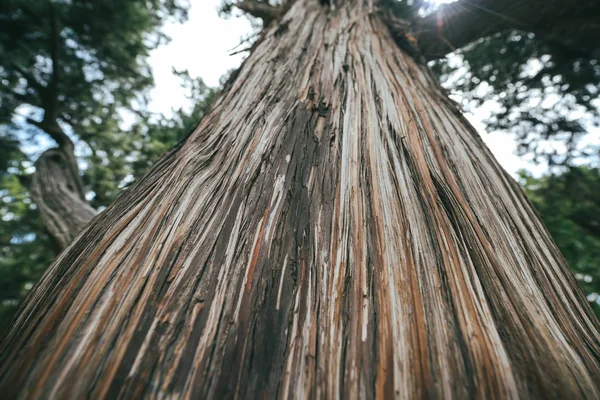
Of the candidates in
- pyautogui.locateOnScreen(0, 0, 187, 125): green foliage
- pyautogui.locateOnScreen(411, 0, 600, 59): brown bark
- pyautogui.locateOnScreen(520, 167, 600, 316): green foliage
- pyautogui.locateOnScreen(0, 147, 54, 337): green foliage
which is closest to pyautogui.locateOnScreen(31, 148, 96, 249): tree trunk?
pyautogui.locateOnScreen(0, 0, 187, 125): green foliage

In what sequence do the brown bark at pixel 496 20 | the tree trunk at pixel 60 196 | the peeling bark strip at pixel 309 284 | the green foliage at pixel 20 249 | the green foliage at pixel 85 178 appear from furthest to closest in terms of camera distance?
1. the green foliage at pixel 20 249
2. the green foliage at pixel 85 178
3. the tree trunk at pixel 60 196
4. the brown bark at pixel 496 20
5. the peeling bark strip at pixel 309 284

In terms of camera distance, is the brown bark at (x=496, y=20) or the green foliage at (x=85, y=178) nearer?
the brown bark at (x=496, y=20)

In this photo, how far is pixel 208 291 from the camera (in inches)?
20.7

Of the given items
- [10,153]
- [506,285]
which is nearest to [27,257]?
[10,153]

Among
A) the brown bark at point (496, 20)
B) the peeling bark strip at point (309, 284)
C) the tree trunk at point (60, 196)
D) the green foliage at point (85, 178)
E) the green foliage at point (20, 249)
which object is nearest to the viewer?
the peeling bark strip at point (309, 284)

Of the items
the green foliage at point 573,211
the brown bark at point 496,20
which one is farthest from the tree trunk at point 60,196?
the green foliage at point 573,211

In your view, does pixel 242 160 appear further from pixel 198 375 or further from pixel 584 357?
pixel 584 357

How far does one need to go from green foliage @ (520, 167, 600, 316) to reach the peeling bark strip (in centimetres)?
473

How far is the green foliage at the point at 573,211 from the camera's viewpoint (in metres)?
4.27

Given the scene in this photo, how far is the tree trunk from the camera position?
7.84 ft

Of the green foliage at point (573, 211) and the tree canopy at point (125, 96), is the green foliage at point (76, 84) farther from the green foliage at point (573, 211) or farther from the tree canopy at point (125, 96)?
the green foliage at point (573, 211)

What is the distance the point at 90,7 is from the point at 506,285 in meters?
6.54

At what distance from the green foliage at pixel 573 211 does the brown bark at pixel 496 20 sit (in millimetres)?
2498

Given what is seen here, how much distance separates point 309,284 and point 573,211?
6589 millimetres
